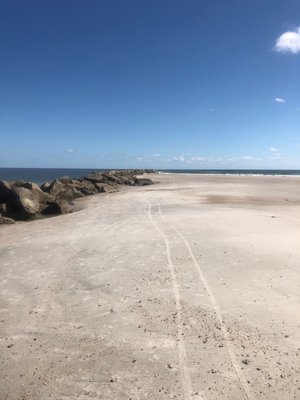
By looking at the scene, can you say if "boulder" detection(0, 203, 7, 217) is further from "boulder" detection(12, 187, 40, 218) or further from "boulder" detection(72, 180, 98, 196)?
"boulder" detection(72, 180, 98, 196)

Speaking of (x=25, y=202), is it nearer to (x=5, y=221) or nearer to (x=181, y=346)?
(x=5, y=221)

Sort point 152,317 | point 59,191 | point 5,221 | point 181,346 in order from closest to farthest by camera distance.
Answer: point 181,346
point 152,317
point 5,221
point 59,191

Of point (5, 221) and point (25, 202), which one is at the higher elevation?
point (25, 202)

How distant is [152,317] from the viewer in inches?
232

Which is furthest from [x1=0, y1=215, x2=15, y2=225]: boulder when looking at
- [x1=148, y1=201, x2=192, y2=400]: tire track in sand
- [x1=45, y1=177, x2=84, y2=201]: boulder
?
[x1=148, y1=201, x2=192, y2=400]: tire track in sand

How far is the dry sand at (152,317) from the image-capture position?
4.31 m

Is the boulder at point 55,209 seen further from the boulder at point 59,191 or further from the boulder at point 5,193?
the boulder at point 59,191

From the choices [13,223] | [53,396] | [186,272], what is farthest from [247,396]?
[13,223]

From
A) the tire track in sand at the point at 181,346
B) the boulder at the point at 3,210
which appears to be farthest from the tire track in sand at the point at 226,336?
the boulder at the point at 3,210

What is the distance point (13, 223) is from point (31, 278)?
869 centimetres

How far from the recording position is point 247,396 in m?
4.06

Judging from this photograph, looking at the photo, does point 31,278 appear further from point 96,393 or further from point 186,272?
point 96,393

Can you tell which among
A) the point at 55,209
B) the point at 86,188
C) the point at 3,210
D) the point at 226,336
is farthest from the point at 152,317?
the point at 86,188

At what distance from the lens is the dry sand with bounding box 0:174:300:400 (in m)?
4.31
